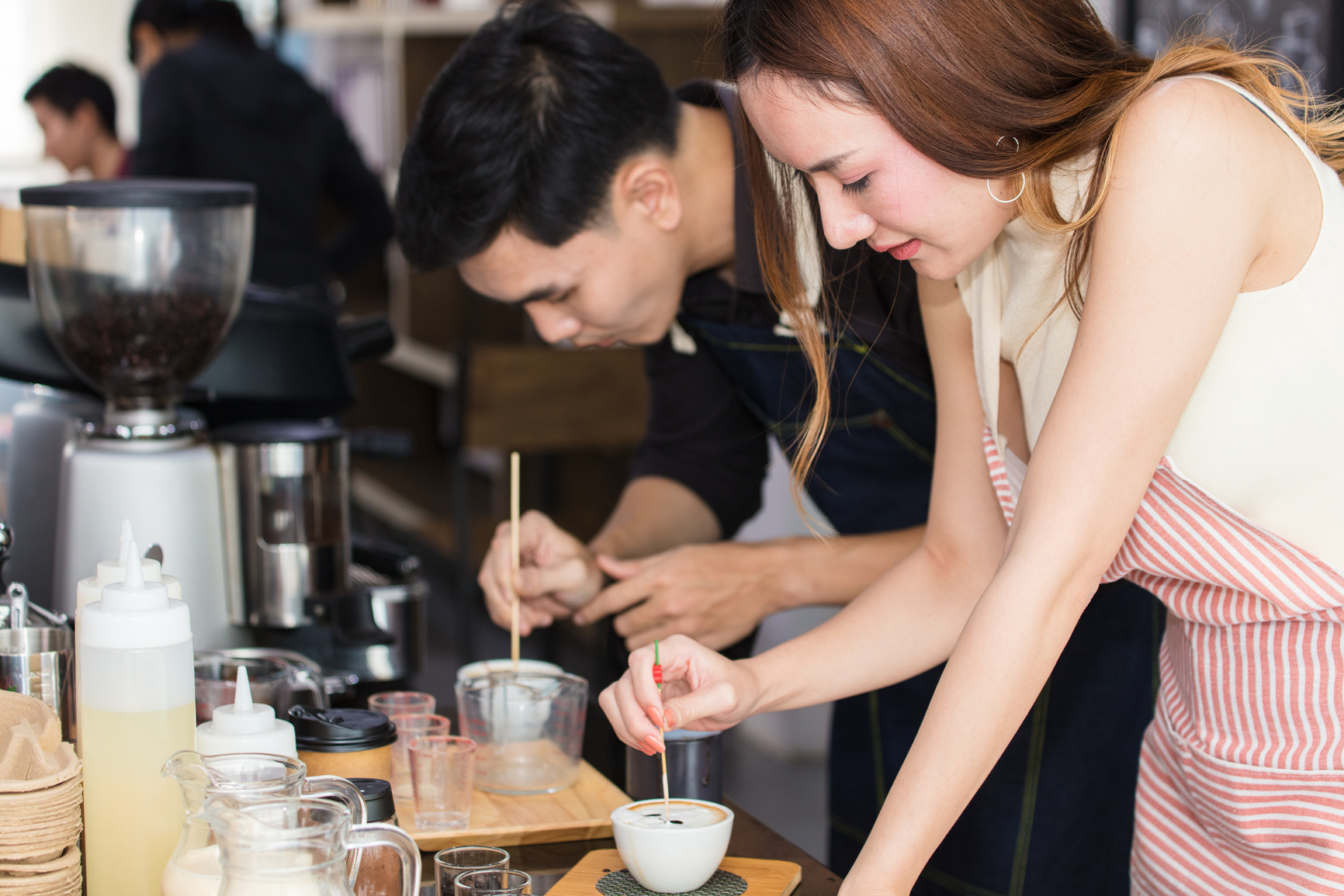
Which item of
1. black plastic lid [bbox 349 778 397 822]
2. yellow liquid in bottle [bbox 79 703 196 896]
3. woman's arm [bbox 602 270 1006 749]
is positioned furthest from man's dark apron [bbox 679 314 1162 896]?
yellow liquid in bottle [bbox 79 703 196 896]

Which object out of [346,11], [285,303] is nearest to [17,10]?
[346,11]

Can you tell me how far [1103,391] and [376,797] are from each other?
1.76ft

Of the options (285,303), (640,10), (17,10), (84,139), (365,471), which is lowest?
(365,471)

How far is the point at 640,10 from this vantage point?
11.1 ft

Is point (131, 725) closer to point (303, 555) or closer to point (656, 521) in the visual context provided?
point (303, 555)

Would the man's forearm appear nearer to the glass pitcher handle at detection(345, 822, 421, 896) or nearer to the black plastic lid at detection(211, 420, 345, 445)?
the black plastic lid at detection(211, 420, 345, 445)

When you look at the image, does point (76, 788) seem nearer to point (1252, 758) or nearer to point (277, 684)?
point (277, 684)

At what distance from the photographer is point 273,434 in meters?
1.29

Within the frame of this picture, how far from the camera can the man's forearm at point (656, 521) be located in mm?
1635

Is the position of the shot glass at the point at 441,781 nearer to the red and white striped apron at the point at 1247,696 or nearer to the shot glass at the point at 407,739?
the shot glass at the point at 407,739

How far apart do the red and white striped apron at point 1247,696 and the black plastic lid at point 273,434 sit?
763mm

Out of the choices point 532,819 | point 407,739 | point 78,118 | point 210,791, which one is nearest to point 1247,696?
point 532,819

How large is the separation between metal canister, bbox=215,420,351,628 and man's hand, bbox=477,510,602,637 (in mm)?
183

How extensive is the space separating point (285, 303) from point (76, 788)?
0.82m
